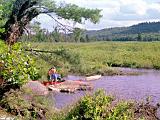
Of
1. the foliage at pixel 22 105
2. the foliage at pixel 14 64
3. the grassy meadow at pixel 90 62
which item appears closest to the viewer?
the foliage at pixel 14 64

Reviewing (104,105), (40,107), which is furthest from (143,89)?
(104,105)

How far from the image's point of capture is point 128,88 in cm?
3816

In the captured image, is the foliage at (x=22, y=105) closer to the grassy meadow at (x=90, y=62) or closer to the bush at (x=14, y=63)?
the bush at (x=14, y=63)

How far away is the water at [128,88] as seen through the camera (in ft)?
105

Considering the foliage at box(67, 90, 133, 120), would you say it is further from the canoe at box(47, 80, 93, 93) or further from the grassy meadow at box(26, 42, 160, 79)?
the canoe at box(47, 80, 93, 93)

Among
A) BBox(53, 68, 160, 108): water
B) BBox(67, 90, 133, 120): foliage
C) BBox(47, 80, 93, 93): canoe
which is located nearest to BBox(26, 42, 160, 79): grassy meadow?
BBox(47, 80, 93, 93): canoe

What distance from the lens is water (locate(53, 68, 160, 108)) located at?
105 ft

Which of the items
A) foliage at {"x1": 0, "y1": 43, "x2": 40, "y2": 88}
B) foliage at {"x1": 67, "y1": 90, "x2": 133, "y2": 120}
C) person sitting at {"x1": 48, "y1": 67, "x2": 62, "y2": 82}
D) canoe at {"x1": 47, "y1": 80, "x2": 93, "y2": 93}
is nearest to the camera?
foliage at {"x1": 67, "y1": 90, "x2": 133, "y2": 120}

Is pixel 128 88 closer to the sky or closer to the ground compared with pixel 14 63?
closer to the ground

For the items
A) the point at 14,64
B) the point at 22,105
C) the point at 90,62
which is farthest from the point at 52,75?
the point at 90,62

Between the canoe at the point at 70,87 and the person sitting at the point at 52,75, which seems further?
the person sitting at the point at 52,75

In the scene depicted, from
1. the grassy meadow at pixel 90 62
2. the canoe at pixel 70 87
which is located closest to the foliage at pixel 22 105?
the grassy meadow at pixel 90 62

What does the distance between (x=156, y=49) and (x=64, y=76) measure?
4256 centimetres

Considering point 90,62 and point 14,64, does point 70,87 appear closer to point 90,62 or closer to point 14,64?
point 14,64
